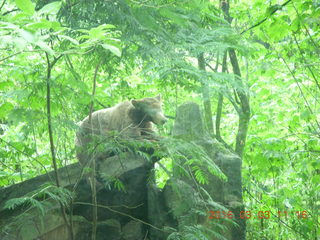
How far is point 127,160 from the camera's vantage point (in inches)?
182

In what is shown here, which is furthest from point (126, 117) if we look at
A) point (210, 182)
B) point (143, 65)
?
point (210, 182)

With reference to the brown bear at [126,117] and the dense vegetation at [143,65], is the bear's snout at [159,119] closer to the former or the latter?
the brown bear at [126,117]

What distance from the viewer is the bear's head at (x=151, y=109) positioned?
495 centimetres

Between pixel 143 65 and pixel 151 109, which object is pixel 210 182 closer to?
pixel 151 109

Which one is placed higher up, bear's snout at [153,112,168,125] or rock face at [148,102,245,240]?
bear's snout at [153,112,168,125]

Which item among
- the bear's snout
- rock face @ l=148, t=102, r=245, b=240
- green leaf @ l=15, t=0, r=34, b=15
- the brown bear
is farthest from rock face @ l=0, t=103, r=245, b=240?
green leaf @ l=15, t=0, r=34, b=15

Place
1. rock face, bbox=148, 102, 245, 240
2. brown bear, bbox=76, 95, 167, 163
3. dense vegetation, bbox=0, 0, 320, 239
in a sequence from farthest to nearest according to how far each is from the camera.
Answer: brown bear, bbox=76, 95, 167, 163 → rock face, bbox=148, 102, 245, 240 → dense vegetation, bbox=0, 0, 320, 239

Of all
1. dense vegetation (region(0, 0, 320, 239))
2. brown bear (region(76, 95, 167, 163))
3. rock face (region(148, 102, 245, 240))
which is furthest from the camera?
brown bear (region(76, 95, 167, 163))

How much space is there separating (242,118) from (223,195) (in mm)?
1833

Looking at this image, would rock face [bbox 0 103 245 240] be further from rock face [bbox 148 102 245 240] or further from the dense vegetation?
the dense vegetation

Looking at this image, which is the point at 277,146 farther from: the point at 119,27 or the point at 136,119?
the point at 119,27

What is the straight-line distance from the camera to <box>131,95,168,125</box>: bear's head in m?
4.95

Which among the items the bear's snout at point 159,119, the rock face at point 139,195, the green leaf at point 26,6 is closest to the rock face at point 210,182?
the rock face at point 139,195

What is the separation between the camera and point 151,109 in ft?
16.9
